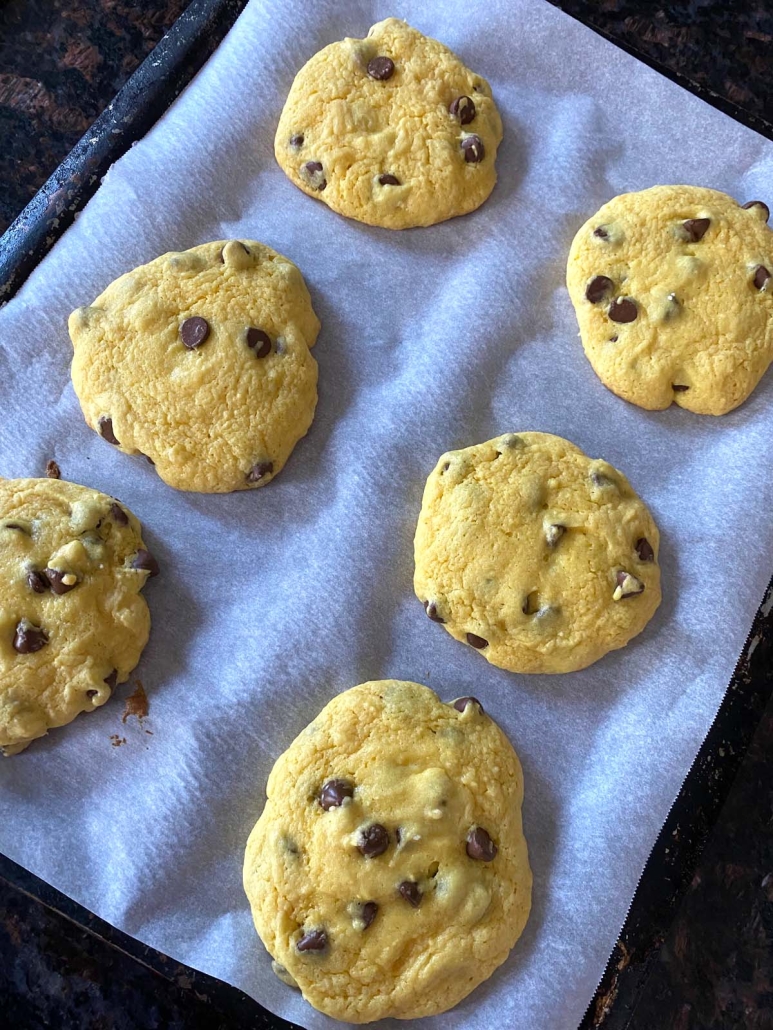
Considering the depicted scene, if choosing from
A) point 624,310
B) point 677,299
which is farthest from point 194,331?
point 677,299

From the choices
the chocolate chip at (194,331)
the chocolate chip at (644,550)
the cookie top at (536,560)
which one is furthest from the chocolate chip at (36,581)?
the chocolate chip at (644,550)

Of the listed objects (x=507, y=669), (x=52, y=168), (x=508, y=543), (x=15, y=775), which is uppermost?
(x=52, y=168)

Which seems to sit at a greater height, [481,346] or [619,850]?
[481,346]

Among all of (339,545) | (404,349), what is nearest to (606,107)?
(404,349)

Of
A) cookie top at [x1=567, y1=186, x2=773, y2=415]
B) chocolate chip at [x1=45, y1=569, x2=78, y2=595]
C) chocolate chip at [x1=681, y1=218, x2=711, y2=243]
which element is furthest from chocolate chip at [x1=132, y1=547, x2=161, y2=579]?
chocolate chip at [x1=681, y1=218, x2=711, y2=243]

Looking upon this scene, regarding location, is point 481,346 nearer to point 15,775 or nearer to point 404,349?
point 404,349

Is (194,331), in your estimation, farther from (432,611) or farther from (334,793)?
(334,793)
